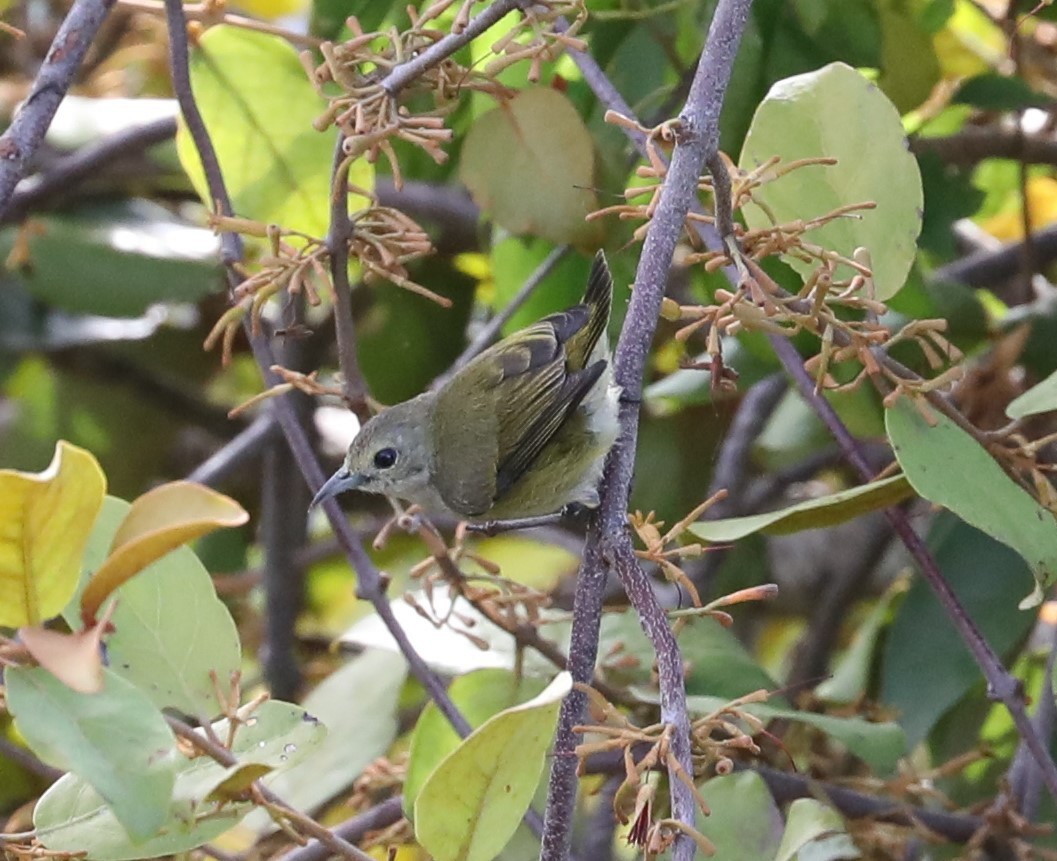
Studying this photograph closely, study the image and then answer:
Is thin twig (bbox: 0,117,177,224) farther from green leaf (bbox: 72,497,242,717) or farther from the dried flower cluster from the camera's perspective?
green leaf (bbox: 72,497,242,717)

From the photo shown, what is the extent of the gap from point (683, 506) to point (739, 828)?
136 centimetres

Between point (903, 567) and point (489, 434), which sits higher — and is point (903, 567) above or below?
below

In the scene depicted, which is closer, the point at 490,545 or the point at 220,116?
the point at 220,116

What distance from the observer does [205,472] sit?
2.73m

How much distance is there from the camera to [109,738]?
972 millimetres

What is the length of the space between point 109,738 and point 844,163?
1044 mm

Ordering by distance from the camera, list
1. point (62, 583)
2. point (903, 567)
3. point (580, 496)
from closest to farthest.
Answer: point (62, 583), point (580, 496), point (903, 567)

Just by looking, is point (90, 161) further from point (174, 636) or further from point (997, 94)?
point (997, 94)

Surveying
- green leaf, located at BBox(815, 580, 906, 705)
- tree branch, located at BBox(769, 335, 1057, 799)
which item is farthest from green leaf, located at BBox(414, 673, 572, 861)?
green leaf, located at BBox(815, 580, 906, 705)

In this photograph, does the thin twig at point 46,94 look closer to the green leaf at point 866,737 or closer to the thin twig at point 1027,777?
the green leaf at point 866,737

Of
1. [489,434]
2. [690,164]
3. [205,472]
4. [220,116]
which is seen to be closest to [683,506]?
[489,434]

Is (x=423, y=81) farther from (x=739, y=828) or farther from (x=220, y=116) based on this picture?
(x=739, y=828)

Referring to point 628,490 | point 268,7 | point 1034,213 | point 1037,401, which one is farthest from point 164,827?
point 268,7

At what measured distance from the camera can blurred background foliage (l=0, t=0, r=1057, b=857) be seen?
206 cm
